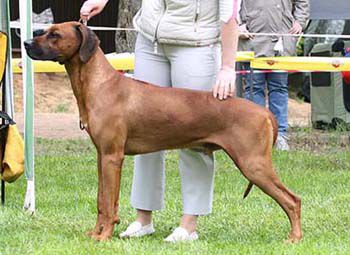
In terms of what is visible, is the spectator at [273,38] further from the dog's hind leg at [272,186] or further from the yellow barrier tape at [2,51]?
the dog's hind leg at [272,186]

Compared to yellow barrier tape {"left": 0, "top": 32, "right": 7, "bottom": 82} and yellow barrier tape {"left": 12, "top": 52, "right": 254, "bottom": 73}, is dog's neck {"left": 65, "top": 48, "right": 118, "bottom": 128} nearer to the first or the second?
yellow barrier tape {"left": 0, "top": 32, "right": 7, "bottom": 82}

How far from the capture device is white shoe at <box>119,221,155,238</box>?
6.09 metres

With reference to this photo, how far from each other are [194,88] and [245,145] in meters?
0.53

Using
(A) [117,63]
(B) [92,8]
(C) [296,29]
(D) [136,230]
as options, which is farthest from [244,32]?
(D) [136,230]

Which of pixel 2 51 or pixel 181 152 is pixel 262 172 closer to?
pixel 181 152

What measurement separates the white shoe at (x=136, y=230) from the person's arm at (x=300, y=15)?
544 cm

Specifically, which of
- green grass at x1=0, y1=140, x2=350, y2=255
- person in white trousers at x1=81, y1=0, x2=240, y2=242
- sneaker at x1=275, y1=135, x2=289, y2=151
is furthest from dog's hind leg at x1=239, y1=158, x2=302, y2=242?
sneaker at x1=275, y1=135, x2=289, y2=151

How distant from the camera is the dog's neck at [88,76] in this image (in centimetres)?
574

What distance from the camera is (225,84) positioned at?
18.7 ft

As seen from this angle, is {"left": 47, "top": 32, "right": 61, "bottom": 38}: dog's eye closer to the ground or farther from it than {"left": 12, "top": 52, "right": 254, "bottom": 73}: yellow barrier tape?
farther from it

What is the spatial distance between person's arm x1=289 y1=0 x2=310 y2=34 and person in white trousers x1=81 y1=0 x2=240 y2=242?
524 centimetres

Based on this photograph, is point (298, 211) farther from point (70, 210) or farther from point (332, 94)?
point (332, 94)

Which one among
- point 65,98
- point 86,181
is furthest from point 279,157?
point 65,98

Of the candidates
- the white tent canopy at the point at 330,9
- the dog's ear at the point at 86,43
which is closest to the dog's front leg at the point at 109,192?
the dog's ear at the point at 86,43
